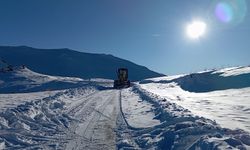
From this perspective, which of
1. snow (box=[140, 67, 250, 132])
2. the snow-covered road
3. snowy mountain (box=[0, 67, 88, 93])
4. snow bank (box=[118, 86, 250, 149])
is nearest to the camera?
snow bank (box=[118, 86, 250, 149])

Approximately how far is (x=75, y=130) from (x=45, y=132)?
1.18 meters

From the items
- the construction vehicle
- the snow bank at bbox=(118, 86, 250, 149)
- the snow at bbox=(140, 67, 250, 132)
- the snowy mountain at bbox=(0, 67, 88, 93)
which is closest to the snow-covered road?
the snow bank at bbox=(118, 86, 250, 149)

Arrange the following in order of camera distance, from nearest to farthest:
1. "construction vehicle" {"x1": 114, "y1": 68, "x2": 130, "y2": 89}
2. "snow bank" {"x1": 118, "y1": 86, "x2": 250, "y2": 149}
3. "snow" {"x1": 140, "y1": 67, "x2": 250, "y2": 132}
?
"snow bank" {"x1": 118, "y1": 86, "x2": 250, "y2": 149}, "snow" {"x1": 140, "y1": 67, "x2": 250, "y2": 132}, "construction vehicle" {"x1": 114, "y1": 68, "x2": 130, "y2": 89}

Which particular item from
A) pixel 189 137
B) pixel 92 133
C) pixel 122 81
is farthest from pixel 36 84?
pixel 189 137

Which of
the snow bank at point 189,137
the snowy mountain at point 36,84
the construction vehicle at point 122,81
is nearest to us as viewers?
the snow bank at point 189,137

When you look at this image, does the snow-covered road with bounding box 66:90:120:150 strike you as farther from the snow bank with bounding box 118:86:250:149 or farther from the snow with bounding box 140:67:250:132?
the snow with bounding box 140:67:250:132

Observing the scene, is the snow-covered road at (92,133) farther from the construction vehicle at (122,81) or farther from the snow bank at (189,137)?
the construction vehicle at (122,81)

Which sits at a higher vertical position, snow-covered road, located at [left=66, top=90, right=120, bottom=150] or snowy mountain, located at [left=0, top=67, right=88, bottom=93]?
snowy mountain, located at [left=0, top=67, right=88, bottom=93]

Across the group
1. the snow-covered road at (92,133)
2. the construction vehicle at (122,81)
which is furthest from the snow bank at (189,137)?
the construction vehicle at (122,81)

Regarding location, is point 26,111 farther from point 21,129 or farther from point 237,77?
point 237,77

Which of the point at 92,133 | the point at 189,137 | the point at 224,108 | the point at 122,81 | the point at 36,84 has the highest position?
the point at 36,84

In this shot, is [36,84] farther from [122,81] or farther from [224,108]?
[224,108]

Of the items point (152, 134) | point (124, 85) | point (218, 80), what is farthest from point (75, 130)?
point (124, 85)

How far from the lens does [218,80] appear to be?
164 feet
